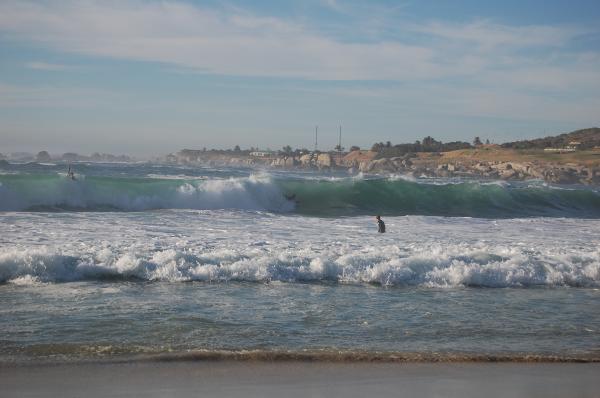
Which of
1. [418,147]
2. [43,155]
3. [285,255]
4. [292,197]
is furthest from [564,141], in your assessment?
[285,255]

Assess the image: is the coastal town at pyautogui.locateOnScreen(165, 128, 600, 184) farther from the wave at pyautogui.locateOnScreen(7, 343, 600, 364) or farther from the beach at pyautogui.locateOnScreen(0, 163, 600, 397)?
the wave at pyautogui.locateOnScreen(7, 343, 600, 364)

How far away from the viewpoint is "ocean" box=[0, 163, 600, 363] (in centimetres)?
688

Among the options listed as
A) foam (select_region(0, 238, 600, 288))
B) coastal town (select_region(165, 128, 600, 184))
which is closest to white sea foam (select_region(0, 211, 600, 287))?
Answer: foam (select_region(0, 238, 600, 288))

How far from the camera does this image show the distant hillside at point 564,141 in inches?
4453

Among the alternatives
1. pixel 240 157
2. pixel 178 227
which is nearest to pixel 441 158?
pixel 240 157

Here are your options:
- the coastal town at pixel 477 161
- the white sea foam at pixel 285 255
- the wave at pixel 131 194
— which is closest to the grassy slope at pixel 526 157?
the coastal town at pixel 477 161

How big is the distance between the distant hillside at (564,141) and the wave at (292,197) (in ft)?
252

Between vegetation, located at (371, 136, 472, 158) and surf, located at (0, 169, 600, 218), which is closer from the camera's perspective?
surf, located at (0, 169, 600, 218)

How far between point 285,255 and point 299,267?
77 centimetres

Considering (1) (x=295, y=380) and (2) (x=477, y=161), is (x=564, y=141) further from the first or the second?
(1) (x=295, y=380)

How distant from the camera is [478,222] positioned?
72.9ft

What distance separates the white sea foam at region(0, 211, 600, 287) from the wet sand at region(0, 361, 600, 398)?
4573mm

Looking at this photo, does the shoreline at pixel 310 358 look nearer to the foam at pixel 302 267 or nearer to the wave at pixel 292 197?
the foam at pixel 302 267

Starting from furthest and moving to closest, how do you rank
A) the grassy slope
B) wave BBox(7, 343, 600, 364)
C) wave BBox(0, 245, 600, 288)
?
the grassy slope
wave BBox(0, 245, 600, 288)
wave BBox(7, 343, 600, 364)
